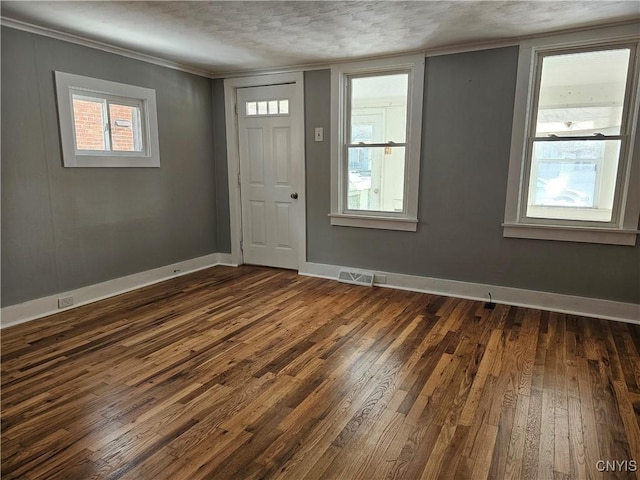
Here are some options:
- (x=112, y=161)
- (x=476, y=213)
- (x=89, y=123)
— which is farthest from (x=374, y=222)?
(x=89, y=123)

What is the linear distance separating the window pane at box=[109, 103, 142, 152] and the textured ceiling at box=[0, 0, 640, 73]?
0.59 meters

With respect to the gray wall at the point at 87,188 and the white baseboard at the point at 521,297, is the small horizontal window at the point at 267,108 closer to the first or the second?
the gray wall at the point at 87,188

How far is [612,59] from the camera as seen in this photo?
3.22 metres

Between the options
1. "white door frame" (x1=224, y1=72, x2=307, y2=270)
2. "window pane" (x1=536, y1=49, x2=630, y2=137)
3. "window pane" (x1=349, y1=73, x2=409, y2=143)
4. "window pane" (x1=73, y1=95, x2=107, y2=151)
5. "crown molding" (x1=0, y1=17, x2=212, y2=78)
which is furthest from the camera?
"white door frame" (x1=224, y1=72, x2=307, y2=270)

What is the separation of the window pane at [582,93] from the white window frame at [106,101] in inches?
150

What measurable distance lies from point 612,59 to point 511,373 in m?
2.69

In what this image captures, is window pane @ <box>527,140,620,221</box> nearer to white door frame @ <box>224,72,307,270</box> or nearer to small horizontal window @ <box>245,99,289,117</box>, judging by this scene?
white door frame @ <box>224,72,307,270</box>

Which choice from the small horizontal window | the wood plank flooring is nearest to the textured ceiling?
the small horizontal window

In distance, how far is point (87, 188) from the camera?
12.1 ft

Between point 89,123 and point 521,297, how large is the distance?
4361 mm

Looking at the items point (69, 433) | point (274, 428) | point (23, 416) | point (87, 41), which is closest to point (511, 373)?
point (274, 428)

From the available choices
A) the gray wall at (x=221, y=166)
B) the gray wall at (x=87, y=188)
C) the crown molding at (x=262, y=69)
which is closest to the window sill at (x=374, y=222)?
the gray wall at (x=221, y=166)

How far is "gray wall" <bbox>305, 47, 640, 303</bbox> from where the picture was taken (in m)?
3.46

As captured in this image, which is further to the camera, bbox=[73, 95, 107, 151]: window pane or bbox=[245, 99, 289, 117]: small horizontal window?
Answer: bbox=[245, 99, 289, 117]: small horizontal window
